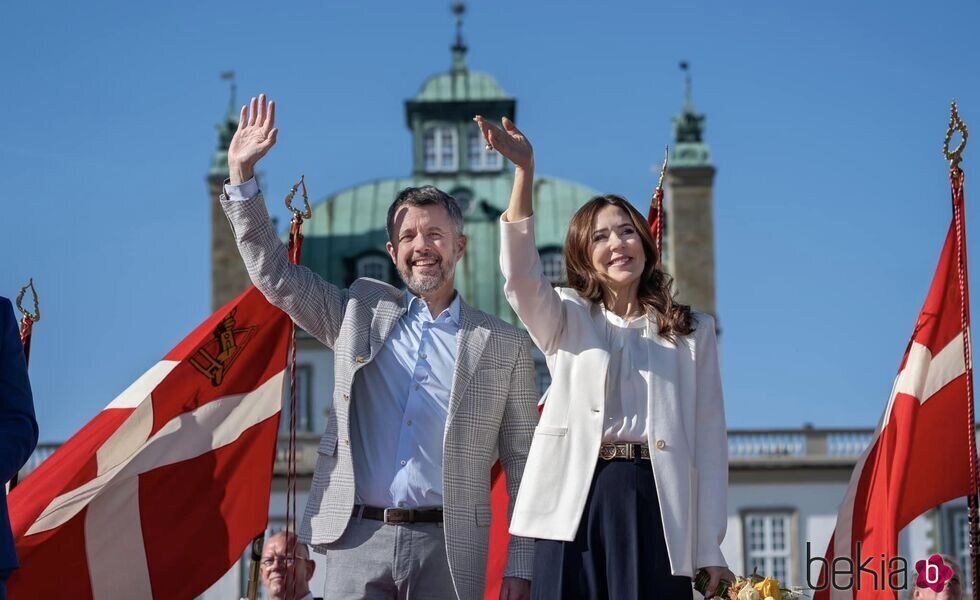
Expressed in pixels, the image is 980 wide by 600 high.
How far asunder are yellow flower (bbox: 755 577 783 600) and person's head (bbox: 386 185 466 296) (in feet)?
5.08

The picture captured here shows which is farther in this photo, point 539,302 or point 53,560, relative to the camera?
point 53,560

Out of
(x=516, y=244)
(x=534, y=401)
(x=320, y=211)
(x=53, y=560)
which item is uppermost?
(x=320, y=211)

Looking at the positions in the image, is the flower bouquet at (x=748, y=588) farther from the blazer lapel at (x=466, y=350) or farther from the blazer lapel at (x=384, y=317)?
the blazer lapel at (x=384, y=317)

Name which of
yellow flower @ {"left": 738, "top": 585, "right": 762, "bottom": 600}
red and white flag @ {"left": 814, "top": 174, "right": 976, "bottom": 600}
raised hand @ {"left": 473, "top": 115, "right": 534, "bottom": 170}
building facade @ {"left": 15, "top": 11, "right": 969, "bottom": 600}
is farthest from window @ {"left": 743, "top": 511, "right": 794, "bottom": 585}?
raised hand @ {"left": 473, "top": 115, "right": 534, "bottom": 170}

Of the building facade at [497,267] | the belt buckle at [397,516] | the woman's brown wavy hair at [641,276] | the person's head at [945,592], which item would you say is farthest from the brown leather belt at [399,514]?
the building facade at [497,267]

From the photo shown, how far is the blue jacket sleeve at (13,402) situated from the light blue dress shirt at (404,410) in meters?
1.21

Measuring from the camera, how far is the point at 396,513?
5934 mm

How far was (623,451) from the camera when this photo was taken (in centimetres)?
564

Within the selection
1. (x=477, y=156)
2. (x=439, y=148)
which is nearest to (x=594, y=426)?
(x=477, y=156)

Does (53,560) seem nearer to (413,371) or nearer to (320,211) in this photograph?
(413,371)

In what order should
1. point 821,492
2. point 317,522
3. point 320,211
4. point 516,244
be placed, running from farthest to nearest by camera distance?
point 320,211
point 821,492
point 317,522
point 516,244

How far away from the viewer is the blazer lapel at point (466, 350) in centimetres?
613

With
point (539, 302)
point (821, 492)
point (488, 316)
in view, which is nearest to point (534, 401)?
point (488, 316)

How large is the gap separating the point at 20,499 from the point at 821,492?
34.4 meters
